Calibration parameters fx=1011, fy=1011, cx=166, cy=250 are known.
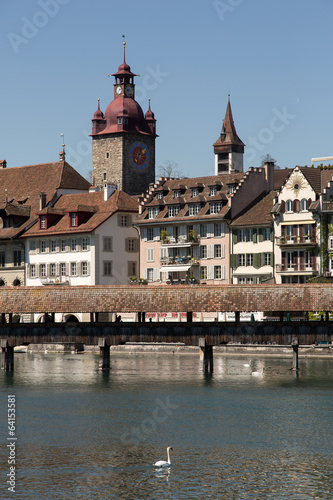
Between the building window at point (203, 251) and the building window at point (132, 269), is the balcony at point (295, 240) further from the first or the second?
the building window at point (132, 269)

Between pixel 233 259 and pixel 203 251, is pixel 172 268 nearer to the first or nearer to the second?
pixel 203 251

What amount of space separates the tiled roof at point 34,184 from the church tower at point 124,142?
28.4 feet

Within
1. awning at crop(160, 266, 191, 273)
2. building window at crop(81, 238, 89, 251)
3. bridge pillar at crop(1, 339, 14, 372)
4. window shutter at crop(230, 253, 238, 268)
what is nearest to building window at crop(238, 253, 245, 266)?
window shutter at crop(230, 253, 238, 268)

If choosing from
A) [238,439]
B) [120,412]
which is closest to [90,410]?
[120,412]

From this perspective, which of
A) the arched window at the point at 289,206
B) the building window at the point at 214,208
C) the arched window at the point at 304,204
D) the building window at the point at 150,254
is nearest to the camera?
the arched window at the point at 304,204

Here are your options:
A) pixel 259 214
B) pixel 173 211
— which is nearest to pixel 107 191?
pixel 173 211

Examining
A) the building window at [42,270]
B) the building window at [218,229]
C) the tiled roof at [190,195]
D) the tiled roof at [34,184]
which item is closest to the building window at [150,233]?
the tiled roof at [190,195]

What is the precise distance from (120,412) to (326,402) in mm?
7841

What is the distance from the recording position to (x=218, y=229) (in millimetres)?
71250

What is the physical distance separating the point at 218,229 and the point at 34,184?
762 inches

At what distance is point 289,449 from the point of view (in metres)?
28.7

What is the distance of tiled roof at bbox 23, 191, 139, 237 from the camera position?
7481cm

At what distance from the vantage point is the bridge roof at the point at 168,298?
46.8m

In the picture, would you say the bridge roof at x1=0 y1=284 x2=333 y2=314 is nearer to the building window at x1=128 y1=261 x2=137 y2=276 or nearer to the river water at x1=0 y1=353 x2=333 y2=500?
the river water at x1=0 y1=353 x2=333 y2=500
